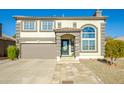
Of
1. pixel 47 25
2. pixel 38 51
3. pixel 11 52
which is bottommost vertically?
pixel 11 52

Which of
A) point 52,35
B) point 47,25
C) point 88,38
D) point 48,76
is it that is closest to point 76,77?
point 48,76

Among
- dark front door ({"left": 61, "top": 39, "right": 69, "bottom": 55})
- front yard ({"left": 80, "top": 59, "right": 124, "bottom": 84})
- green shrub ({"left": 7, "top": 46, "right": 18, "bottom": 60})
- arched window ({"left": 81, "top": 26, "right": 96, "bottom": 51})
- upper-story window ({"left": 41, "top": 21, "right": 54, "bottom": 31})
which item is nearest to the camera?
front yard ({"left": 80, "top": 59, "right": 124, "bottom": 84})

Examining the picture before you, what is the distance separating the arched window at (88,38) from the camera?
26656mm

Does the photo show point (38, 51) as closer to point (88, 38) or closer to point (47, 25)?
point (47, 25)

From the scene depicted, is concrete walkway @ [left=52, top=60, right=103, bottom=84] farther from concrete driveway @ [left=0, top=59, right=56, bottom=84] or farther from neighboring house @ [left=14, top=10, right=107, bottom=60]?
neighboring house @ [left=14, top=10, right=107, bottom=60]

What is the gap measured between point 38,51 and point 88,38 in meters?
6.74

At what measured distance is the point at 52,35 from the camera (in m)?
27.0

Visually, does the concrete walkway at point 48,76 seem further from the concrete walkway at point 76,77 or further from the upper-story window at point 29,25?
the upper-story window at point 29,25

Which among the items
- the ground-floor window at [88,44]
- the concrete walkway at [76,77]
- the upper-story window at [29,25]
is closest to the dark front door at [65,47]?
the ground-floor window at [88,44]

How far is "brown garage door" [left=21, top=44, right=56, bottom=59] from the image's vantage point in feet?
88.7

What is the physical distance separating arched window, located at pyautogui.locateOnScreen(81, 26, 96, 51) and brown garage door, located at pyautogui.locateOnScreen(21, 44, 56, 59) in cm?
390

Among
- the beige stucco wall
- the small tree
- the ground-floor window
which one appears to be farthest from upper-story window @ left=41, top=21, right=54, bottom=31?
the small tree
